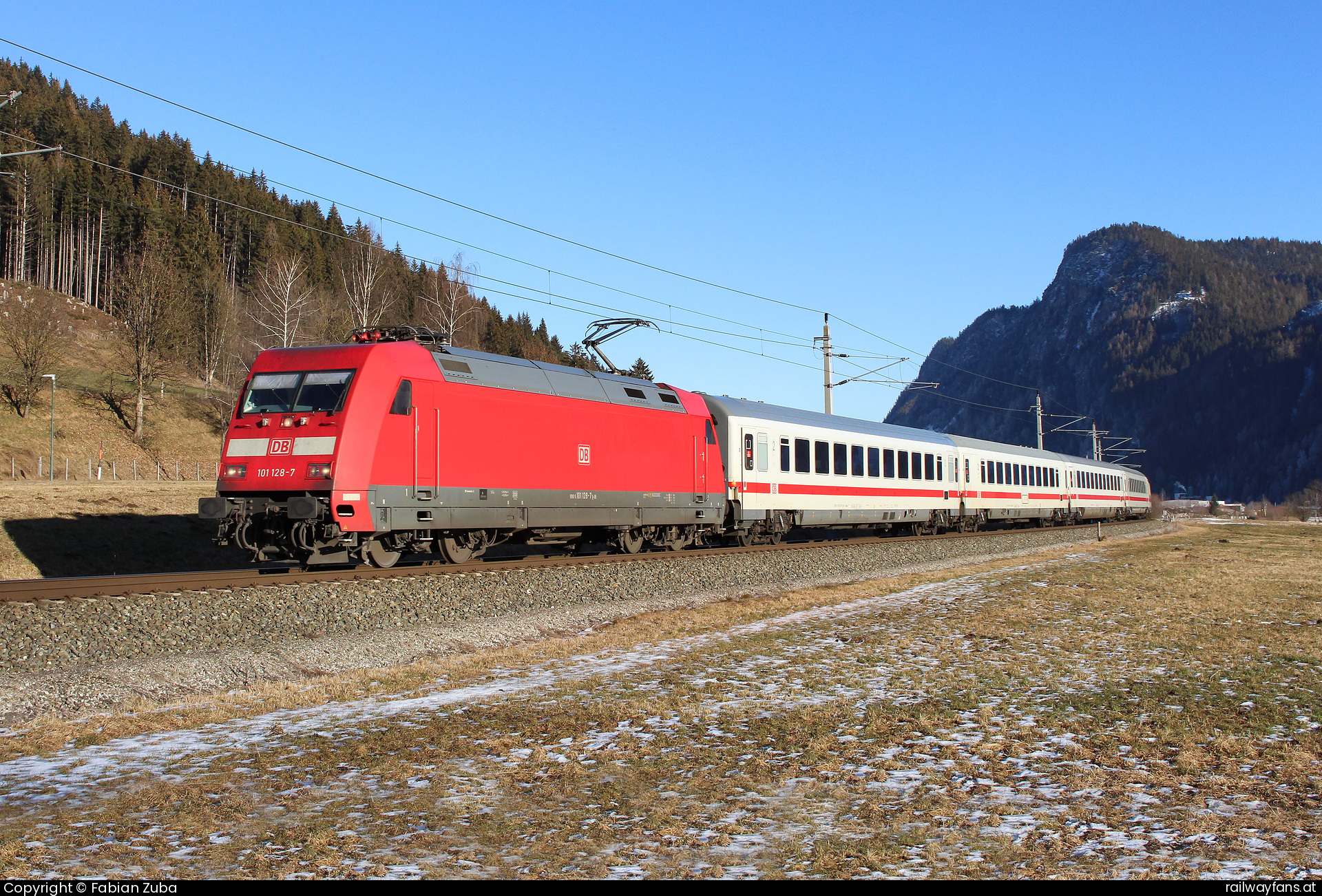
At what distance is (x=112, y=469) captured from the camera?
50.1m

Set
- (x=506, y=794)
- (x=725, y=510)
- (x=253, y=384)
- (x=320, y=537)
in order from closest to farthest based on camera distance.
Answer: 1. (x=506, y=794)
2. (x=320, y=537)
3. (x=253, y=384)
4. (x=725, y=510)

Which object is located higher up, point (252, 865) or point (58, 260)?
point (58, 260)

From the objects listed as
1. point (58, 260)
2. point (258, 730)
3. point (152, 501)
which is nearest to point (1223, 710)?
point (258, 730)

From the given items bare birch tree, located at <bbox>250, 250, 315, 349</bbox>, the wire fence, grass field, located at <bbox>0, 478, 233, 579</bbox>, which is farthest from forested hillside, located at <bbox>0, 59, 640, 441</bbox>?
grass field, located at <bbox>0, 478, 233, 579</bbox>

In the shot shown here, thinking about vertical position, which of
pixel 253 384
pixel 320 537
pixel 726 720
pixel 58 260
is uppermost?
pixel 58 260

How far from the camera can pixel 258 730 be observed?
7902 mm

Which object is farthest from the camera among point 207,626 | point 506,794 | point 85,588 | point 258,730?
point 85,588

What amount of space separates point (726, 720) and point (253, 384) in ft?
38.2

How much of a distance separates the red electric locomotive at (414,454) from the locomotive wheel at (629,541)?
3.04 feet

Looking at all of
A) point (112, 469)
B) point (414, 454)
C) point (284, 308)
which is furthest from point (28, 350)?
point (414, 454)

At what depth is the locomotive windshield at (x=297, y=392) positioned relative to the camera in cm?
1535

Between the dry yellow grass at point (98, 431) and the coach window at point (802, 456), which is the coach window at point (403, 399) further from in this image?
the dry yellow grass at point (98, 431)

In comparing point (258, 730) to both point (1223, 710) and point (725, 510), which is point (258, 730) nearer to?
point (1223, 710)

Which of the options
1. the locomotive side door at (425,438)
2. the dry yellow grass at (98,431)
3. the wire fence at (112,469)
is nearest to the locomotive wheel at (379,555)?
the locomotive side door at (425,438)
